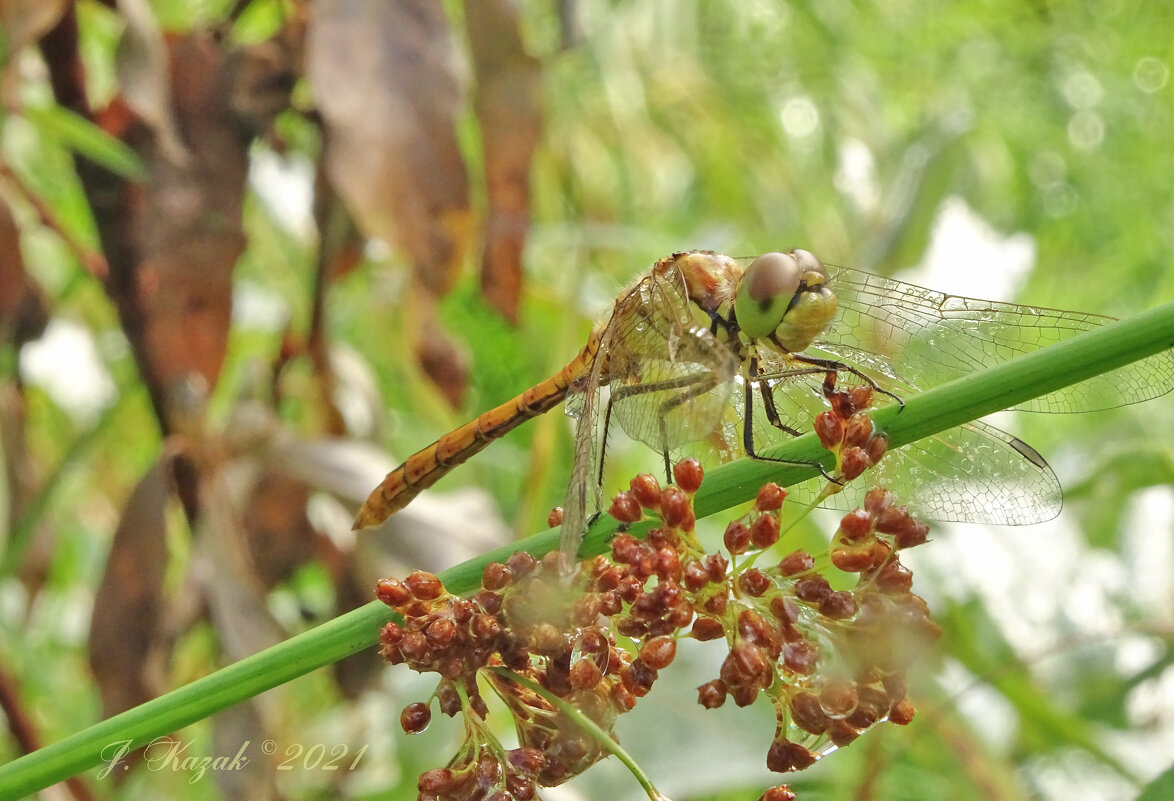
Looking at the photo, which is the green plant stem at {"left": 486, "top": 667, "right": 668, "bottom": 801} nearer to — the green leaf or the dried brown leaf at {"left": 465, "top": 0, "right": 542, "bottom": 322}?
the dried brown leaf at {"left": 465, "top": 0, "right": 542, "bottom": 322}

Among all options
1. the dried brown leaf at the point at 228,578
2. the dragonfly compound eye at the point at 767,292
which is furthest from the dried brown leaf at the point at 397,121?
the dried brown leaf at the point at 228,578

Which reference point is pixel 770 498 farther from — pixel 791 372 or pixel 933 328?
pixel 933 328

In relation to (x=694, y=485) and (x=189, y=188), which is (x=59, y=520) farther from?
(x=694, y=485)

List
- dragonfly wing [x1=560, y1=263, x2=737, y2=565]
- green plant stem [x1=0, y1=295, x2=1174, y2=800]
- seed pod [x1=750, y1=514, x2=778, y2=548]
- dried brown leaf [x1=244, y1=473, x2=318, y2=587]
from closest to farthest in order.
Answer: green plant stem [x1=0, y1=295, x2=1174, y2=800], seed pod [x1=750, y1=514, x2=778, y2=548], dragonfly wing [x1=560, y1=263, x2=737, y2=565], dried brown leaf [x1=244, y1=473, x2=318, y2=587]

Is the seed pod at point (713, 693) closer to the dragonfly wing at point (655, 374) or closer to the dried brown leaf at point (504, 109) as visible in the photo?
the dragonfly wing at point (655, 374)

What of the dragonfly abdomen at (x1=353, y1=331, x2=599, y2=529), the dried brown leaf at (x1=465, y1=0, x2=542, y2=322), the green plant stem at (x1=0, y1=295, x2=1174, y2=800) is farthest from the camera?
the dried brown leaf at (x1=465, y1=0, x2=542, y2=322)

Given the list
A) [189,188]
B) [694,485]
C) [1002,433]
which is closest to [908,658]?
[694,485]

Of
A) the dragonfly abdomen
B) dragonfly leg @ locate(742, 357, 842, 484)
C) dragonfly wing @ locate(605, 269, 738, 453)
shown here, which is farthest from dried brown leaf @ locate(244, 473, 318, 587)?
dragonfly leg @ locate(742, 357, 842, 484)
